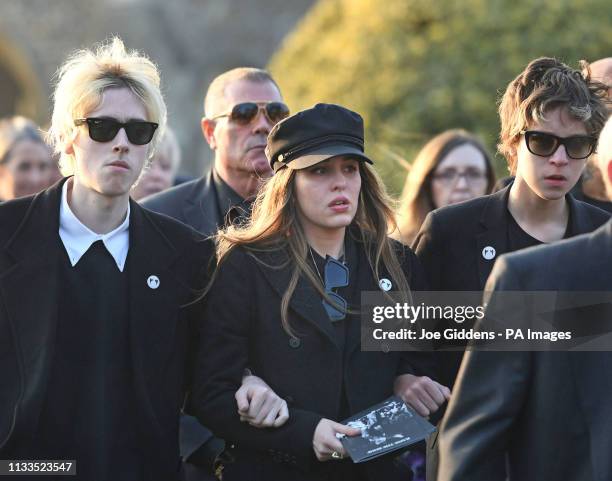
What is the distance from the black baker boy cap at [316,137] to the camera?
14.8 feet

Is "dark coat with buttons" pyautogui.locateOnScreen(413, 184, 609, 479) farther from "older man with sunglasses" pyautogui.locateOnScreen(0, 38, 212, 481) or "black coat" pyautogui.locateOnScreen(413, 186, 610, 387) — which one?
"older man with sunglasses" pyautogui.locateOnScreen(0, 38, 212, 481)

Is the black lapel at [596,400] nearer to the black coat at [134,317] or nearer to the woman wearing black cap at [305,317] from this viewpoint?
the woman wearing black cap at [305,317]

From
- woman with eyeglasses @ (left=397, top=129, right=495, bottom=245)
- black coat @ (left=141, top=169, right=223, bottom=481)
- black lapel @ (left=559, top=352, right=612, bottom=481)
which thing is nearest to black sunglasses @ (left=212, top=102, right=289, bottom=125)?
black coat @ (left=141, top=169, right=223, bottom=481)

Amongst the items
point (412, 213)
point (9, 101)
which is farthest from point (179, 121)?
point (412, 213)

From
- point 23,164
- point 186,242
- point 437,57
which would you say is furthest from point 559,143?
point 437,57

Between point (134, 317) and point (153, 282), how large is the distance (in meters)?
0.19

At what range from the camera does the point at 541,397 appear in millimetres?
3234

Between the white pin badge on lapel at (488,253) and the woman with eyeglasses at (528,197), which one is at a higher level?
the woman with eyeglasses at (528,197)

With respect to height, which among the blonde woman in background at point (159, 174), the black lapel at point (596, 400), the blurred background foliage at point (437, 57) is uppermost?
the blurred background foliage at point (437, 57)

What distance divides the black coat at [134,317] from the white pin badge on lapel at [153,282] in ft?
0.06

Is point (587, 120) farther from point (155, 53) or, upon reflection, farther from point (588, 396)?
point (155, 53)

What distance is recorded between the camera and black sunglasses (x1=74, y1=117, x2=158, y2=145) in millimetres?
4461

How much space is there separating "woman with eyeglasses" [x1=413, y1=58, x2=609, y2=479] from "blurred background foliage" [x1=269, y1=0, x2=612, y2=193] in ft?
18.7

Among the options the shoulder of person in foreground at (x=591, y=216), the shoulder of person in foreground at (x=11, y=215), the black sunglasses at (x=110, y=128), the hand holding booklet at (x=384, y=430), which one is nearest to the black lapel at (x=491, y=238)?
the shoulder of person in foreground at (x=591, y=216)
